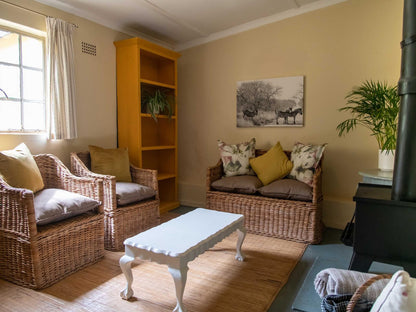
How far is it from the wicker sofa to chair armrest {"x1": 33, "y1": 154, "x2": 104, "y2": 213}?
52.8 inches

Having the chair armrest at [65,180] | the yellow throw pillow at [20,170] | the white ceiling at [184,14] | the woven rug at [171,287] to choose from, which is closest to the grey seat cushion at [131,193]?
the chair armrest at [65,180]

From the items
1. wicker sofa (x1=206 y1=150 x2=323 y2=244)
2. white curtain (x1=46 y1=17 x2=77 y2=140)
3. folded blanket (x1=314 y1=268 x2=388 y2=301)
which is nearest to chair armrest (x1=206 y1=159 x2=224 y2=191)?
wicker sofa (x1=206 y1=150 x2=323 y2=244)

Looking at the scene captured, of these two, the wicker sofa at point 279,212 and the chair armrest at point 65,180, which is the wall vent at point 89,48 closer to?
the chair armrest at point 65,180

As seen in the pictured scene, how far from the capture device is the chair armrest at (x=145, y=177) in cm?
324

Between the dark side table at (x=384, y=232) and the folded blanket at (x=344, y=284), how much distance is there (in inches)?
25.2

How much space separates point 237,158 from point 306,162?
Answer: 823 mm

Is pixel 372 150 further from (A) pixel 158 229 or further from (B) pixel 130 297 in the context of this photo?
(B) pixel 130 297

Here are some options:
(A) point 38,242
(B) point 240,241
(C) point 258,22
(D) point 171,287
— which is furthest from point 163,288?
(C) point 258,22

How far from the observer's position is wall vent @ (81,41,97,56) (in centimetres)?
331

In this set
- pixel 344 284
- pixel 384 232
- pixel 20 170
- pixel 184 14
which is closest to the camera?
pixel 344 284

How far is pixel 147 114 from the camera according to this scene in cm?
371

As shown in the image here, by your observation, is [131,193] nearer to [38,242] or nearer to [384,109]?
[38,242]

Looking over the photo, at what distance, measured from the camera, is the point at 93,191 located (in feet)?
8.53

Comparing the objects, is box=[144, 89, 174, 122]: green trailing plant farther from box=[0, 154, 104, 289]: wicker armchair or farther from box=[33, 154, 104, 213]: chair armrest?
box=[0, 154, 104, 289]: wicker armchair
